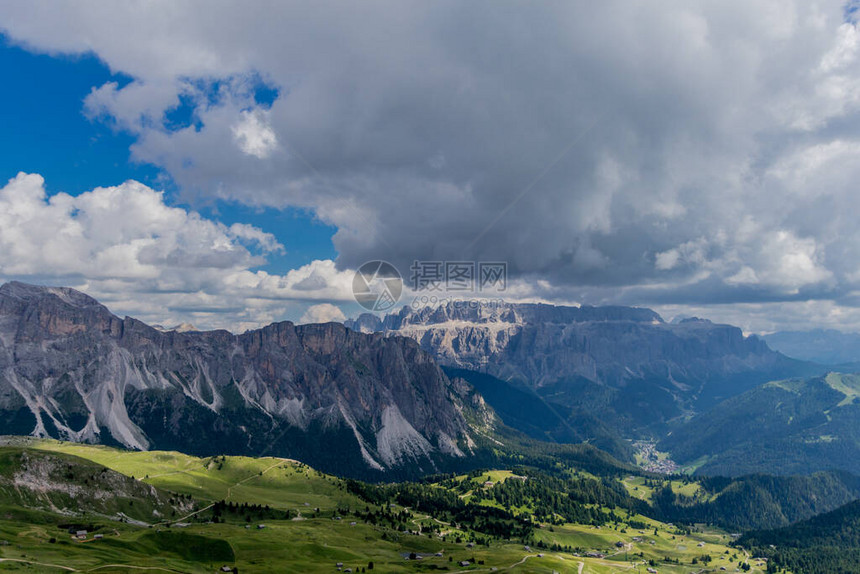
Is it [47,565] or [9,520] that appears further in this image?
[9,520]

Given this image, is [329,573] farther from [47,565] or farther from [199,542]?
[47,565]

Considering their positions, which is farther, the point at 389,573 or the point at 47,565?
the point at 389,573

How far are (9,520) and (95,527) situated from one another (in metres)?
26.2

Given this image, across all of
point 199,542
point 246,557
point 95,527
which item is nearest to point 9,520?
point 95,527

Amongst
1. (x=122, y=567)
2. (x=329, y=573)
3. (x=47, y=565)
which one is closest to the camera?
(x=47, y=565)

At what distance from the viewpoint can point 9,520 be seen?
629 feet

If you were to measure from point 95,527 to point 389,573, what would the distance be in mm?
102724

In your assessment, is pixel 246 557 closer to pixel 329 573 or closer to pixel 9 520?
pixel 329 573

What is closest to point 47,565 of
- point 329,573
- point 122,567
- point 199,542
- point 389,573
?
point 122,567

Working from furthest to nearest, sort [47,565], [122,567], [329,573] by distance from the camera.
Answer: [329,573] < [122,567] < [47,565]

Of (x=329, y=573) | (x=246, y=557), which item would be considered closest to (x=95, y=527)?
(x=246, y=557)

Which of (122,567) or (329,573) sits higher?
(122,567)

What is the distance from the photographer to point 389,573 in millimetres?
199375

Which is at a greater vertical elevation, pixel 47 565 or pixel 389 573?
pixel 47 565
